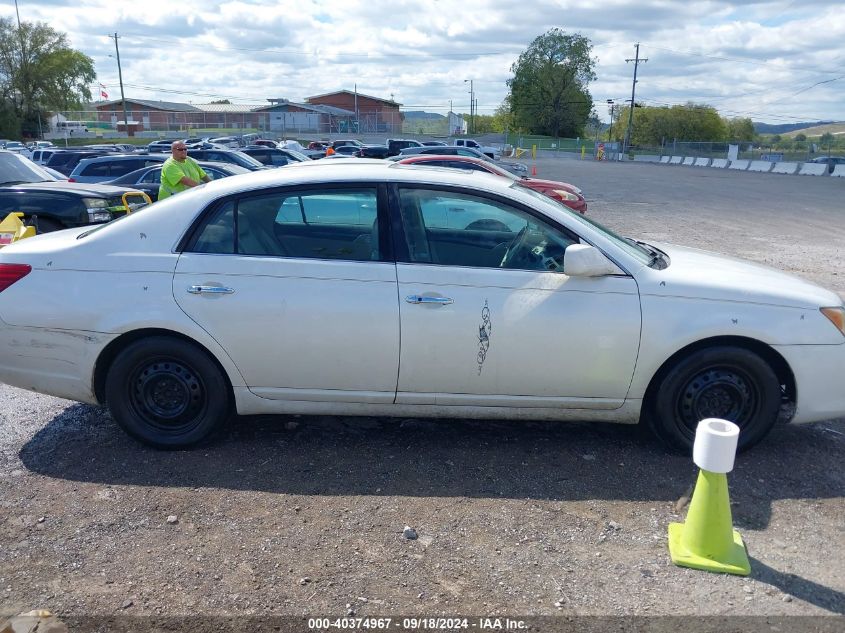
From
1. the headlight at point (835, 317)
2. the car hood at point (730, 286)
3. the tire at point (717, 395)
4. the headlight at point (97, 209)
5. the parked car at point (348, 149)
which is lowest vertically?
the parked car at point (348, 149)

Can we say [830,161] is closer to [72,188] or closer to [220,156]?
[220,156]

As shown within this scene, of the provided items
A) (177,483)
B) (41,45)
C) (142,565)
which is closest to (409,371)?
(177,483)

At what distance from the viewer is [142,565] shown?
125 inches

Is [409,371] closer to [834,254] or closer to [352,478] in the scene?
[352,478]

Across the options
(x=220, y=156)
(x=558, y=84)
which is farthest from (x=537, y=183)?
(x=558, y=84)

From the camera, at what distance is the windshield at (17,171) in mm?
10077

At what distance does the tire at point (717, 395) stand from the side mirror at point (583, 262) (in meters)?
0.72

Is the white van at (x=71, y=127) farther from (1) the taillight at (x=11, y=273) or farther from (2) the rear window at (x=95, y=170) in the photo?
(1) the taillight at (x=11, y=273)

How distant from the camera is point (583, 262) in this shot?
3854mm

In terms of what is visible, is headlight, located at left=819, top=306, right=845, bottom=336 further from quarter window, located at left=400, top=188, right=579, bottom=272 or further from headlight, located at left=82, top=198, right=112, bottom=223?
headlight, located at left=82, top=198, right=112, bottom=223

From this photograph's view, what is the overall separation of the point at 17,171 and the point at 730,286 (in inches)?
397

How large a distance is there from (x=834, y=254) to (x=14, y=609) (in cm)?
1292

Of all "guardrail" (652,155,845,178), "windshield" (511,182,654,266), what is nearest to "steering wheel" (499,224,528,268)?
"windshield" (511,182,654,266)

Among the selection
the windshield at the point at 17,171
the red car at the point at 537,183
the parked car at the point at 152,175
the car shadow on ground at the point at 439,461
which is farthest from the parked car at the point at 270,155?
the car shadow on ground at the point at 439,461
